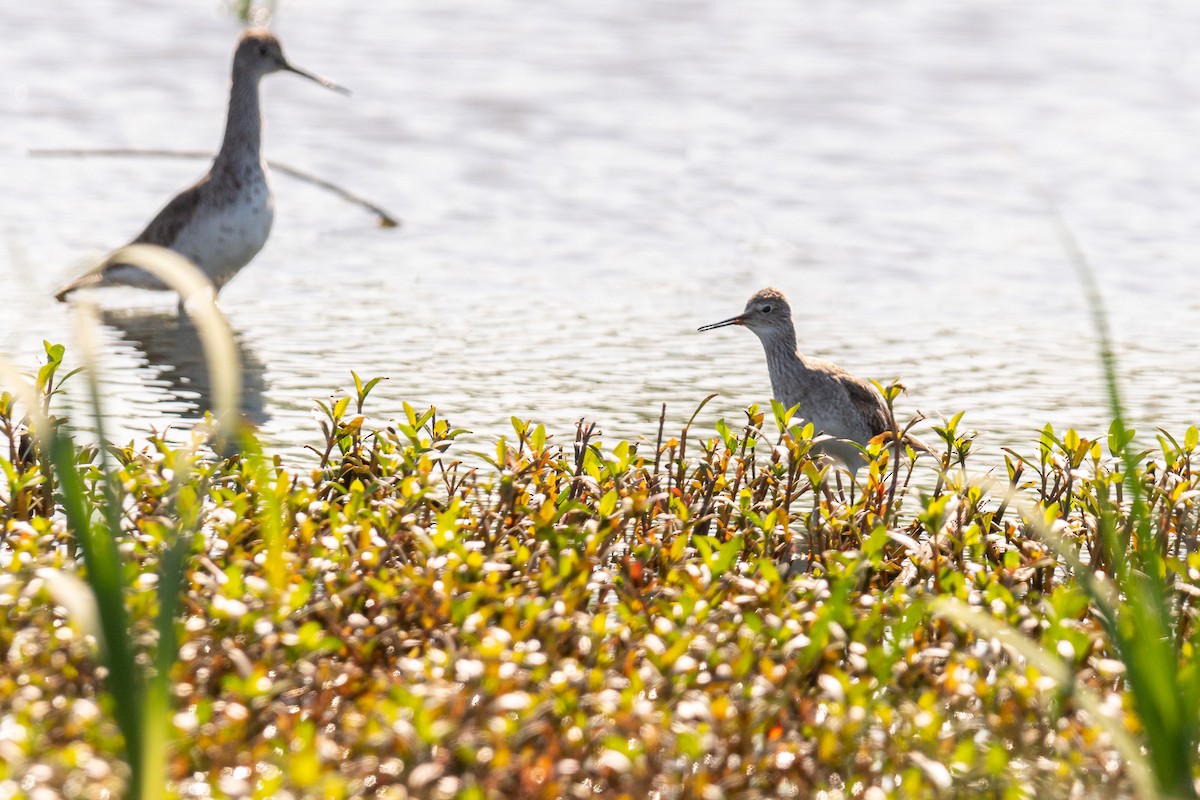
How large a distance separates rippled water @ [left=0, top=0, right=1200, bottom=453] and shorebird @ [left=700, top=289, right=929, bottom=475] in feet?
2.07

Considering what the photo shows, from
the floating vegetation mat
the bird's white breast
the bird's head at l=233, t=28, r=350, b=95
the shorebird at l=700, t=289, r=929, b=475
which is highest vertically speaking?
the bird's head at l=233, t=28, r=350, b=95

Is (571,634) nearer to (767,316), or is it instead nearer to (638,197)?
(767,316)

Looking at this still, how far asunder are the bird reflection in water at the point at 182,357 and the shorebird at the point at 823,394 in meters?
2.45

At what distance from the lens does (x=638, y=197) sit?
554 inches

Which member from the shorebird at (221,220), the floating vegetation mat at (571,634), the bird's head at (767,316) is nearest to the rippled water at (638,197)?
the shorebird at (221,220)

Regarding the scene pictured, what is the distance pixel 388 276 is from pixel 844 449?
16.1 feet

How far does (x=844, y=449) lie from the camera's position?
757 cm

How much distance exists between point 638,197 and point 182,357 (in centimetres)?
550

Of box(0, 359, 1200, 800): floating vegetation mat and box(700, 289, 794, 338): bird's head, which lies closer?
box(0, 359, 1200, 800): floating vegetation mat

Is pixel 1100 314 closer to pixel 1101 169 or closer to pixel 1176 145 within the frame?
pixel 1101 169

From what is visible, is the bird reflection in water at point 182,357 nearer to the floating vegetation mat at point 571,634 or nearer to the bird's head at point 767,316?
the bird's head at point 767,316

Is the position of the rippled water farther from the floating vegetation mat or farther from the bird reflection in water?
the floating vegetation mat

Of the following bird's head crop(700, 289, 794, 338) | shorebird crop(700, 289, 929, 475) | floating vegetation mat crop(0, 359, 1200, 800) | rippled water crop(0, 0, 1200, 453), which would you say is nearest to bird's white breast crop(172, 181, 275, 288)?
rippled water crop(0, 0, 1200, 453)

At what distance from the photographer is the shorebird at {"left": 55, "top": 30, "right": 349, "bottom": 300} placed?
33.8 feet
